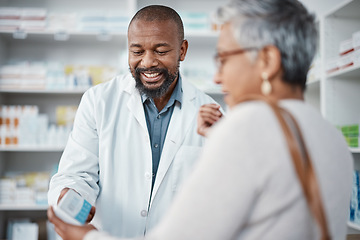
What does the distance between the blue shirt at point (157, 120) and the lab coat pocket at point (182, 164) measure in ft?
0.30

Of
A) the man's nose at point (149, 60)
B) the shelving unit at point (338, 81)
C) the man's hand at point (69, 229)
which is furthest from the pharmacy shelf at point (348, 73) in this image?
the man's hand at point (69, 229)

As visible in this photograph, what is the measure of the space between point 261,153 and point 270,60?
0.71ft

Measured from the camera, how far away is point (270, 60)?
29.1 inches

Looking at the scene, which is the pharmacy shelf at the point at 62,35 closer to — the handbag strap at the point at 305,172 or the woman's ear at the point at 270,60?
the woman's ear at the point at 270,60

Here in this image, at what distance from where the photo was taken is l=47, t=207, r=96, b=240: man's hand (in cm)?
82

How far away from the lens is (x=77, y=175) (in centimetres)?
154

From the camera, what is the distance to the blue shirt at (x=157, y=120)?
1704 millimetres

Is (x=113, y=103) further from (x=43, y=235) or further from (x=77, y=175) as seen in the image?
(x=43, y=235)

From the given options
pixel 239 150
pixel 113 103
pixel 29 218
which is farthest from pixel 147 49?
pixel 29 218

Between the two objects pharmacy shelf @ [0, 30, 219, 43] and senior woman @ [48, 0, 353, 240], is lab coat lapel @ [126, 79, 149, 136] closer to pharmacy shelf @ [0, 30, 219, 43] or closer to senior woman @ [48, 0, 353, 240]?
senior woman @ [48, 0, 353, 240]

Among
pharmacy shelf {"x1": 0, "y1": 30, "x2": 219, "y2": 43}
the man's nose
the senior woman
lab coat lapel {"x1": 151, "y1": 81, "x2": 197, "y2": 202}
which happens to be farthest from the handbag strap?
pharmacy shelf {"x1": 0, "y1": 30, "x2": 219, "y2": 43}

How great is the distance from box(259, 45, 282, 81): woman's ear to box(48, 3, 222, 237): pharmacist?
97cm

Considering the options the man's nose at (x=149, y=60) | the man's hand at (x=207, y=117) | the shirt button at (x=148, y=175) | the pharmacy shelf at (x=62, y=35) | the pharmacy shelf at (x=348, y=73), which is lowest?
the shirt button at (x=148, y=175)

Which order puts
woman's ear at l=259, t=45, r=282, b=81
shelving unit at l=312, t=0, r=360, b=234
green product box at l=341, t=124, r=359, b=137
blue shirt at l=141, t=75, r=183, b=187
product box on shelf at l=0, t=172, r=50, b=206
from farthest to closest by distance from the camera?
1. product box on shelf at l=0, t=172, r=50, b=206
2. shelving unit at l=312, t=0, r=360, b=234
3. green product box at l=341, t=124, r=359, b=137
4. blue shirt at l=141, t=75, r=183, b=187
5. woman's ear at l=259, t=45, r=282, b=81
